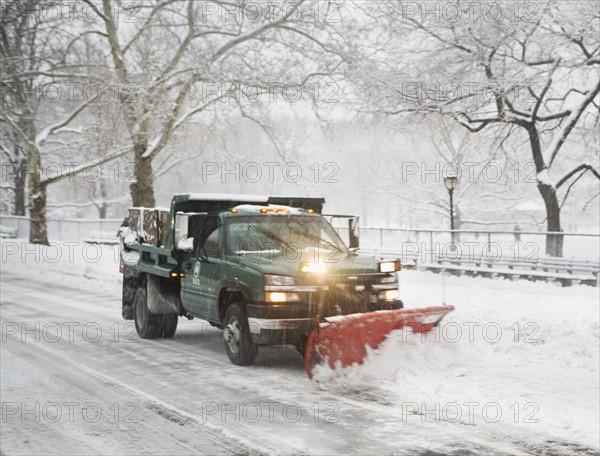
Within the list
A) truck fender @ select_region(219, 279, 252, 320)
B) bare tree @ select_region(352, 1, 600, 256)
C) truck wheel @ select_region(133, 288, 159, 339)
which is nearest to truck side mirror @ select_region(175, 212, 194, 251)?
truck fender @ select_region(219, 279, 252, 320)

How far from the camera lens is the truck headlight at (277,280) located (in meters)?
7.53

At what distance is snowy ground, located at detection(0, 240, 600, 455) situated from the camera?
5.46 m

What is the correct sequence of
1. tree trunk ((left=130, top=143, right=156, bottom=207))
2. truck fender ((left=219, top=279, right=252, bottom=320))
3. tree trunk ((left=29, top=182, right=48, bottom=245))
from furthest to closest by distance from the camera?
tree trunk ((left=29, top=182, right=48, bottom=245))
tree trunk ((left=130, top=143, right=156, bottom=207))
truck fender ((left=219, top=279, right=252, bottom=320))

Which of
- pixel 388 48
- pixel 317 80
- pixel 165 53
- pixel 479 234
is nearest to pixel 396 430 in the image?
pixel 479 234

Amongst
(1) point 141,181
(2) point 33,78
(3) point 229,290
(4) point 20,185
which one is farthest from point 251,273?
(4) point 20,185

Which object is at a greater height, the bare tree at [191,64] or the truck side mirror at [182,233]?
the bare tree at [191,64]

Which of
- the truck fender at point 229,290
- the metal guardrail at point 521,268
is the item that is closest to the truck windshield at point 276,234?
the truck fender at point 229,290

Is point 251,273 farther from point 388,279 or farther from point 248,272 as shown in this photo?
point 388,279

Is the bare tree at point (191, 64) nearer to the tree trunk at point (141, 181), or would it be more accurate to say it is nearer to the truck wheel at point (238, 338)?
the tree trunk at point (141, 181)

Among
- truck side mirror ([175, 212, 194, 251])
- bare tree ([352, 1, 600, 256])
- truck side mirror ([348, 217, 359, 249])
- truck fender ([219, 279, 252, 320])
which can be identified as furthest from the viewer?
bare tree ([352, 1, 600, 256])

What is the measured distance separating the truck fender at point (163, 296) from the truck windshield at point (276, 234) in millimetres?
1772

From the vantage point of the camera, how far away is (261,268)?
7.71 metres

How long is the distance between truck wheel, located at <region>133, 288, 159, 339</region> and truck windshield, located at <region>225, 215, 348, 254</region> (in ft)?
8.04

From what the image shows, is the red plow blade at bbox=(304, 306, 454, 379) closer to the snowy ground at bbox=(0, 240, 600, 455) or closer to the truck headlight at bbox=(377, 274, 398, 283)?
the snowy ground at bbox=(0, 240, 600, 455)
